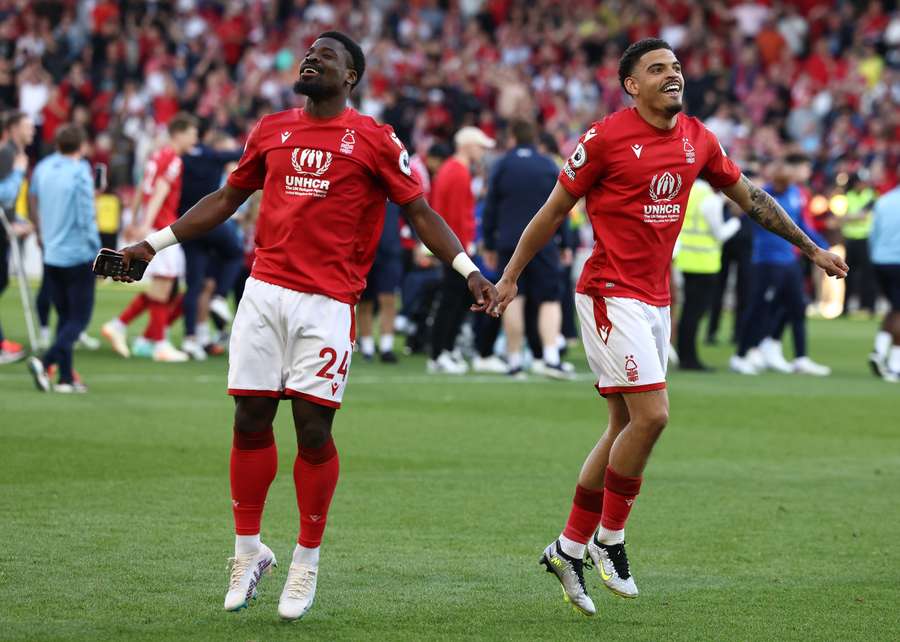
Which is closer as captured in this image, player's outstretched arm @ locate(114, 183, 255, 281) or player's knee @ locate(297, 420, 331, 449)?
player's knee @ locate(297, 420, 331, 449)

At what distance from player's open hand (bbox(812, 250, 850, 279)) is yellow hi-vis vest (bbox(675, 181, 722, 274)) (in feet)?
34.0

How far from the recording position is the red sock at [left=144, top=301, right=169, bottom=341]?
658 inches

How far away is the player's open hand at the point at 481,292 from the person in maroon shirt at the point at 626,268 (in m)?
0.13

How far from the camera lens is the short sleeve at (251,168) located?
21.8 ft

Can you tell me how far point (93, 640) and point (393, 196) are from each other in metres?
2.11

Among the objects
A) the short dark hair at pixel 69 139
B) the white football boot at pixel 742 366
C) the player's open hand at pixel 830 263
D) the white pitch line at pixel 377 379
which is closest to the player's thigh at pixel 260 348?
the player's open hand at pixel 830 263

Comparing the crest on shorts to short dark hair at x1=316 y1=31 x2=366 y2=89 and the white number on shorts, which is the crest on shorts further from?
short dark hair at x1=316 y1=31 x2=366 y2=89

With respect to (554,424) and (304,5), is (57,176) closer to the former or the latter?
(554,424)

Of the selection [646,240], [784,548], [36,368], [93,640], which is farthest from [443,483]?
[36,368]

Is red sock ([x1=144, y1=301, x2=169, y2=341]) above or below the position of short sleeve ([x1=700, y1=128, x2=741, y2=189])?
below

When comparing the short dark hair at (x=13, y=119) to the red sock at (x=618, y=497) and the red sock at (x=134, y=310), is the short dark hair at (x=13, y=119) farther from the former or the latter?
the red sock at (x=618, y=497)

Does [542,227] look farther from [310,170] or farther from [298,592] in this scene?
[298,592]

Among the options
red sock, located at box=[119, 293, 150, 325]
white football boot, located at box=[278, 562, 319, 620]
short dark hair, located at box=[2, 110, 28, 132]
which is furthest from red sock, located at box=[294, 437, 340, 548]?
red sock, located at box=[119, 293, 150, 325]

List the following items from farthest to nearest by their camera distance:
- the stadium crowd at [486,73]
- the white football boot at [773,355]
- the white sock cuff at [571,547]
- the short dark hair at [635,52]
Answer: the stadium crowd at [486,73], the white football boot at [773,355], the short dark hair at [635,52], the white sock cuff at [571,547]
